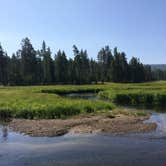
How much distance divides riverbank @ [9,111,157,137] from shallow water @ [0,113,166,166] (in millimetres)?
1240

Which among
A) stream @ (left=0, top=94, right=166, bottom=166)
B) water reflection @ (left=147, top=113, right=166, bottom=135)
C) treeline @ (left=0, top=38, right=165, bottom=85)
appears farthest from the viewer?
treeline @ (left=0, top=38, right=165, bottom=85)

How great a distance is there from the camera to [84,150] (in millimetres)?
19641

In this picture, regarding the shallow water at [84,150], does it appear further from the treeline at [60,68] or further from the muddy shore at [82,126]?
the treeline at [60,68]

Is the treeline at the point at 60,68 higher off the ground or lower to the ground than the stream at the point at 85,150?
higher

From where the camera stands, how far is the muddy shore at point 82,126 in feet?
82.6

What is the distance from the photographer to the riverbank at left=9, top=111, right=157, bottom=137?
25172 millimetres

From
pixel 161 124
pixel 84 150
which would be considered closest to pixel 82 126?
pixel 161 124

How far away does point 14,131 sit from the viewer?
25906mm

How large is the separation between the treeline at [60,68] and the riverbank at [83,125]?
80825mm

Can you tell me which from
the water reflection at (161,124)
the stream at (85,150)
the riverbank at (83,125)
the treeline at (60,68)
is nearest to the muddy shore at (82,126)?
the riverbank at (83,125)

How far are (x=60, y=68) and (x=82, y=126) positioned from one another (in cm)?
8856

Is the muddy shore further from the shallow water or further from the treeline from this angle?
the treeline

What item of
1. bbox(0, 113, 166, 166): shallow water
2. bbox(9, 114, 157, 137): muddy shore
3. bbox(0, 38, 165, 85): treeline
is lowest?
bbox(0, 113, 166, 166): shallow water

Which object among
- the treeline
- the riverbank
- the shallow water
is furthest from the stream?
the treeline
